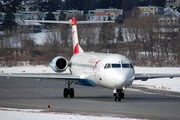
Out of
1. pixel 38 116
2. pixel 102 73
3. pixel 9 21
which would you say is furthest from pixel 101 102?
pixel 9 21

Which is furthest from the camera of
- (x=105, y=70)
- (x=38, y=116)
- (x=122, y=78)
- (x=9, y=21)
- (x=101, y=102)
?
(x=9, y=21)

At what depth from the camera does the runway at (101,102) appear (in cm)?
2461

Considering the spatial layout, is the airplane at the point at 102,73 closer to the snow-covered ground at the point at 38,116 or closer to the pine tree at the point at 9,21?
the snow-covered ground at the point at 38,116

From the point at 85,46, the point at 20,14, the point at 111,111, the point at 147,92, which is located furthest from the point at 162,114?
the point at 20,14

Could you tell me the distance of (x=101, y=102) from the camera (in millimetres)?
28688

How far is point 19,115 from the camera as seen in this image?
22.8m

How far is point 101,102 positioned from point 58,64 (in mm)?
5015

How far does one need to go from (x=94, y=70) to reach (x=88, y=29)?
2156 inches

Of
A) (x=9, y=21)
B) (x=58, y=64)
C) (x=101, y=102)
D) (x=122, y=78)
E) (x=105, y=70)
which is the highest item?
(x=9, y=21)

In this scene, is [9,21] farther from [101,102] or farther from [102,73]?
[101,102]

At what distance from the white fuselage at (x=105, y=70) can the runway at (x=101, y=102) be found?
93 cm

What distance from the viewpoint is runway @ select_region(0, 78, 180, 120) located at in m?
24.6

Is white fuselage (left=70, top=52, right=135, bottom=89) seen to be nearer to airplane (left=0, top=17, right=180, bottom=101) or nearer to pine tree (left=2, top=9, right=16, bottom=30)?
airplane (left=0, top=17, right=180, bottom=101)

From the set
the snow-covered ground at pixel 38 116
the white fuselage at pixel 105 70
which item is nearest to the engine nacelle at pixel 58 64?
the white fuselage at pixel 105 70
